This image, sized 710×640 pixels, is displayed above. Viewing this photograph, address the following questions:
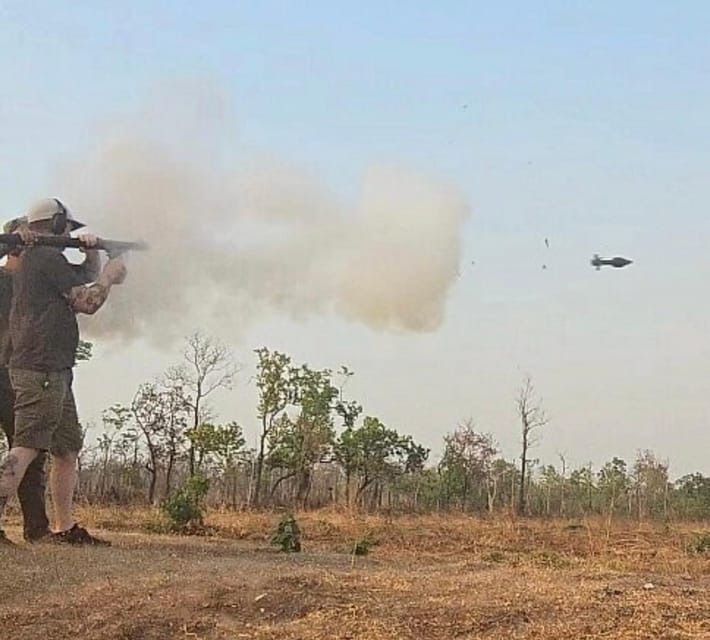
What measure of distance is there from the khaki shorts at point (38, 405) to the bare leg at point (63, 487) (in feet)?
0.97

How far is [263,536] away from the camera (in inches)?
574

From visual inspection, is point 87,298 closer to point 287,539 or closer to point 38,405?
point 38,405

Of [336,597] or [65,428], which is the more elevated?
[65,428]

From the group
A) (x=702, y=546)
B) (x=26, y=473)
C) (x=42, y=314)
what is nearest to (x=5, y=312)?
(x=42, y=314)

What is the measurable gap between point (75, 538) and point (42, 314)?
6.91 ft

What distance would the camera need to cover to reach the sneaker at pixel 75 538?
10.2 meters

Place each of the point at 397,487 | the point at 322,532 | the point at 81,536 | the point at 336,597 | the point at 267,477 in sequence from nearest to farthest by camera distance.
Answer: the point at 336,597 < the point at 81,536 < the point at 322,532 < the point at 267,477 < the point at 397,487

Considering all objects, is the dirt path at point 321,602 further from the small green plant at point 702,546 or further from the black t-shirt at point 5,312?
the small green plant at point 702,546

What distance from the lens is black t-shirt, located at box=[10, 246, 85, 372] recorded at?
1025 centimetres

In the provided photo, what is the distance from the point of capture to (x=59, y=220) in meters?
10.7

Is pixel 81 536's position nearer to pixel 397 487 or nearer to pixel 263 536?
pixel 263 536

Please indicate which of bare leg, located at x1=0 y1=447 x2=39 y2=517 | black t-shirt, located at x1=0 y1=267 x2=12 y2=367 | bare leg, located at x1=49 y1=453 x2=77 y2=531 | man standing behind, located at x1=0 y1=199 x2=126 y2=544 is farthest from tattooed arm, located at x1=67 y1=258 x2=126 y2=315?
bare leg, located at x1=49 y1=453 x2=77 y2=531

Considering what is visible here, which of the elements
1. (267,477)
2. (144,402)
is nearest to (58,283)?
(144,402)

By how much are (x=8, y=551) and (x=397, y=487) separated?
35427 millimetres
